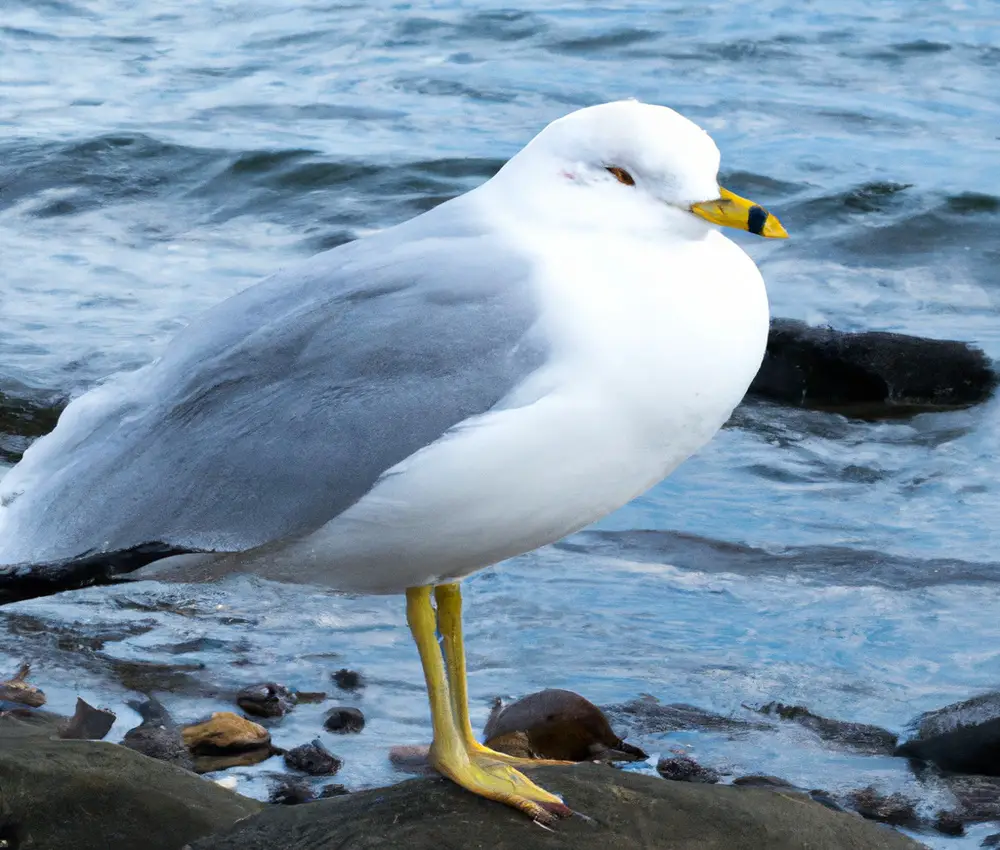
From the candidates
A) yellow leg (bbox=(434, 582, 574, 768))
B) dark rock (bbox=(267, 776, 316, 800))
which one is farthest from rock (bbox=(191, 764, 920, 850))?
dark rock (bbox=(267, 776, 316, 800))

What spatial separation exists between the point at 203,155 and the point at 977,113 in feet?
19.2

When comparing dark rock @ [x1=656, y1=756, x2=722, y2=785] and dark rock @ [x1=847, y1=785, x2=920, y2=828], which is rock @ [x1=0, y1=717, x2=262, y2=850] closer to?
dark rock @ [x1=656, y1=756, x2=722, y2=785]

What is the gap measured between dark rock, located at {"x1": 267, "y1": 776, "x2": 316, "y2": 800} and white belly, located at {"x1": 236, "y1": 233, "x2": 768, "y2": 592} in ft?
3.61

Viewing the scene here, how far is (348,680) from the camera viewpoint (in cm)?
549

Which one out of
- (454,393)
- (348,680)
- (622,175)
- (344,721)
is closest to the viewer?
(454,393)

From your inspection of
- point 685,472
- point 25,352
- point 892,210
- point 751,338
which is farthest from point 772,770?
point 892,210

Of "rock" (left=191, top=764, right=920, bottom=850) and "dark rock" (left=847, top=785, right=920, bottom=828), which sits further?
"dark rock" (left=847, top=785, right=920, bottom=828)

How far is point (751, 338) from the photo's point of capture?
12.1ft

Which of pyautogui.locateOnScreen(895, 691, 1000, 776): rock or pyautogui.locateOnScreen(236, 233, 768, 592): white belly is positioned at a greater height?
pyautogui.locateOnScreen(236, 233, 768, 592): white belly

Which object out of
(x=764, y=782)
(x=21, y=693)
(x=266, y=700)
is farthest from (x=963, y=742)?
(x=21, y=693)

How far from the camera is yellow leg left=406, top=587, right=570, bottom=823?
161 inches

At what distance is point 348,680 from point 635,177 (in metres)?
2.32

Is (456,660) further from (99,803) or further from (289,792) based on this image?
(99,803)

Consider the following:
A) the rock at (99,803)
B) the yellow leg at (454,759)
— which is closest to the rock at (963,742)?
the yellow leg at (454,759)
